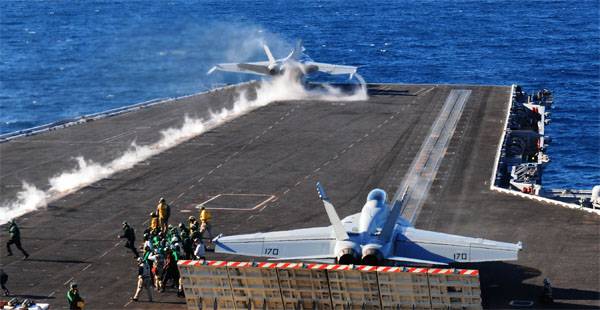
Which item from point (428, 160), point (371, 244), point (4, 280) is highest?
point (371, 244)

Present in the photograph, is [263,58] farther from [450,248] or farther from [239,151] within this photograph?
[450,248]

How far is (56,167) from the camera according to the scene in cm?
6725

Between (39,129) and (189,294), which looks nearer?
(189,294)

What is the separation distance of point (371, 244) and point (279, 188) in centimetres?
2377

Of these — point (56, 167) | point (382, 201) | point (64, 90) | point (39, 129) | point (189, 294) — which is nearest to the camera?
point (189, 294)

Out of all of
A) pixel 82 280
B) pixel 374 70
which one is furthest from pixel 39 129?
pixel 374 70

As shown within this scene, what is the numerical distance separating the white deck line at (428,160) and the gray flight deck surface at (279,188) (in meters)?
0.56

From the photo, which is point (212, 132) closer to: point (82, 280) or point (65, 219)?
point (65, 219)

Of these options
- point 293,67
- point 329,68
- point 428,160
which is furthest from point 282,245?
point 329,68

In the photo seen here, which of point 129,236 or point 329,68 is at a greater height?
point 329,68

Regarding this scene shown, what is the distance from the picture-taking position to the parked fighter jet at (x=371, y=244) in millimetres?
37000

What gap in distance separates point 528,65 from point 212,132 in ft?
295

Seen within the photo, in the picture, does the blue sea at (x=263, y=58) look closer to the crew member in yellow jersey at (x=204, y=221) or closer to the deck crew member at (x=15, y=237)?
the crew member in yellow jersey at (x=204, y=221)

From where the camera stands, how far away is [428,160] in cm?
6756
